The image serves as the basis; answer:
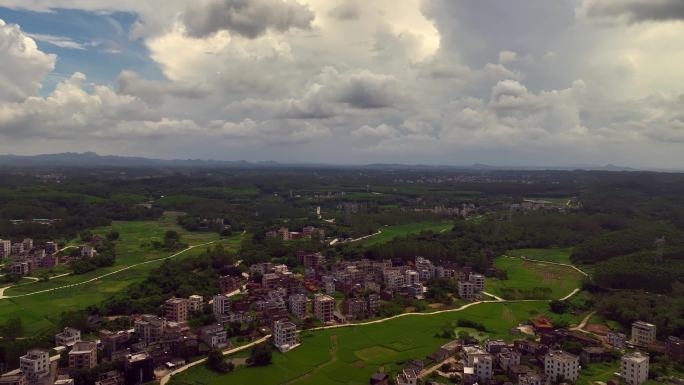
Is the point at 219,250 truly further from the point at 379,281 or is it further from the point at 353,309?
the point at 353,309

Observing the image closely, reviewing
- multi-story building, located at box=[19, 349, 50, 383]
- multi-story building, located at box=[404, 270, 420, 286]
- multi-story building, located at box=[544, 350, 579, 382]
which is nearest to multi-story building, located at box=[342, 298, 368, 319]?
multi-story building, located at box=[404, 270, 420, 286]

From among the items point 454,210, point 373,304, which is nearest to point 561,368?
point 373,304

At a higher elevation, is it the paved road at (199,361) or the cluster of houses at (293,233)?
the cluster of houses at (293,233)

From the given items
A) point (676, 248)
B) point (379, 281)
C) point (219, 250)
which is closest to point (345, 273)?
point (379, 281)

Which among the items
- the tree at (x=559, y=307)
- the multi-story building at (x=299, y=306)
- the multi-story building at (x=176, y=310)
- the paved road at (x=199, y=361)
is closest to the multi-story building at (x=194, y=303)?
the multi-story building at (x=176, y=310)

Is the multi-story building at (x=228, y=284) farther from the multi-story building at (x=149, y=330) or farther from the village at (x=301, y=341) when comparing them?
the multi-story building at (x=149, y=330)
